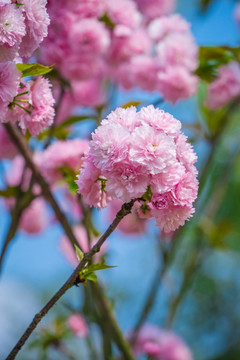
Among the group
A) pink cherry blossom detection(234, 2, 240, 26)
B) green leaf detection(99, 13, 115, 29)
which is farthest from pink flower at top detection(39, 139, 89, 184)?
pink cherry blossom detection(234, 2, 240, 26)

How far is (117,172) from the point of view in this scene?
55cm

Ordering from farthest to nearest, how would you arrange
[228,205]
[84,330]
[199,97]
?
[228,205], [199,97], [84,330]

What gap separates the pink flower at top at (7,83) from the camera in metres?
0.61

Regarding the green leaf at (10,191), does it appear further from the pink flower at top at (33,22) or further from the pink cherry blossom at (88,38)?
the pink flower at top at (33,22)

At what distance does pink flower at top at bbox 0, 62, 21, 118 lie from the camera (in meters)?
0.61

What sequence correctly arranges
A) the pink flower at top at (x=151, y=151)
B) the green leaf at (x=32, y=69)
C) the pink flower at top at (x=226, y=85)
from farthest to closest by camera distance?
the pink flower at top at (x=226, y=85) < the green leaf at (x=32, y=69) < the pink flower at top at (x=151, y=151)

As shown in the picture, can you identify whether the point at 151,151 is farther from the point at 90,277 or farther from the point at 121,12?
the point at 121,12

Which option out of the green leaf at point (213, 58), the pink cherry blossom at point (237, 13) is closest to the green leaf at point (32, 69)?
the green leaf at point (213, 58)

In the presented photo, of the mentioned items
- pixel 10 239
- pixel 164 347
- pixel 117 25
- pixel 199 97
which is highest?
pixel 199 97

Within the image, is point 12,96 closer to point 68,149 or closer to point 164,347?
point 68,149

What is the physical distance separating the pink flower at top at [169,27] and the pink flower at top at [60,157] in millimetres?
330

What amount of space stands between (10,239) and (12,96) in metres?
0.48

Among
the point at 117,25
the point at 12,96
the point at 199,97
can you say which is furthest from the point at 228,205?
the point at 12,96

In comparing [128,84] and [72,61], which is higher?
[128,84]
